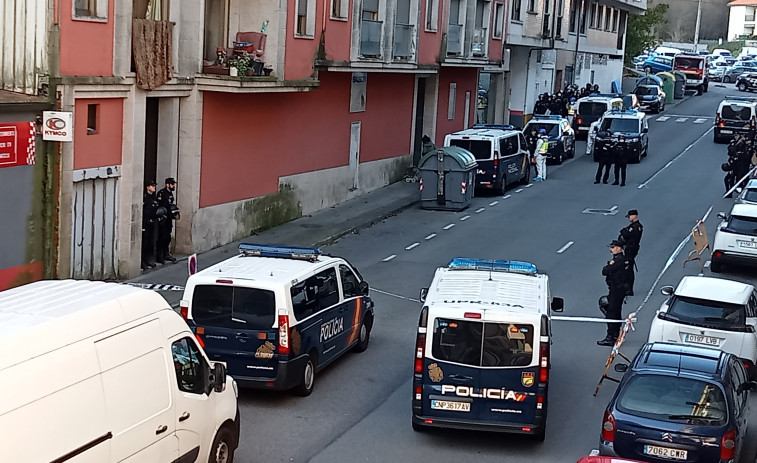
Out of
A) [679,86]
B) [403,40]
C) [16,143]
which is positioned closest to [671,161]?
[403,40]

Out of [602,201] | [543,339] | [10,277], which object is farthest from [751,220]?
[10,277]

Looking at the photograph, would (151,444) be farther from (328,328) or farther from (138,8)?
(138,8)

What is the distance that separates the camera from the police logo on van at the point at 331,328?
15.4 m

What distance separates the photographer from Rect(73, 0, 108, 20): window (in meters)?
19.9

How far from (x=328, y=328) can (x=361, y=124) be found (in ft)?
62.4

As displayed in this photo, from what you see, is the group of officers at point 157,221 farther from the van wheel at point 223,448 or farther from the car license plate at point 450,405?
the van wheel at point 223,448

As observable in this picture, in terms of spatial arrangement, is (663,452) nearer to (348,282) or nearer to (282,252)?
(348,282)

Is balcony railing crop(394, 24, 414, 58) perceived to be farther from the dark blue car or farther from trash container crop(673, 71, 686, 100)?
trash container crop(673, 71, 686, 100)

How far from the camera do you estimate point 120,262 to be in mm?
21578

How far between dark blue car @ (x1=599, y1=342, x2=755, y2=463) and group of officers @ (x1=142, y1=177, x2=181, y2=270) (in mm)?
12272

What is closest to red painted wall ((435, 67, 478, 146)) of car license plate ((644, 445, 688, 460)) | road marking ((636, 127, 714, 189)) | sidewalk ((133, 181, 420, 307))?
sidewalk ((133, 181, 420, 307))

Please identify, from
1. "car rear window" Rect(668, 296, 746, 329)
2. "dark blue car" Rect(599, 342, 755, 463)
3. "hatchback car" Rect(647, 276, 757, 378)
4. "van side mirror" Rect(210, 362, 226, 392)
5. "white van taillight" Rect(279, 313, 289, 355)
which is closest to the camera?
"van side mirror" Rect(210, 362, 226, 392)

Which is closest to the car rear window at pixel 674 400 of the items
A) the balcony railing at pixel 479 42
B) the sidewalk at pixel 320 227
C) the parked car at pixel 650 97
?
the sidewalk at pixel 320 227

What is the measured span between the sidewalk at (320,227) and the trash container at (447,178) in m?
0.99
